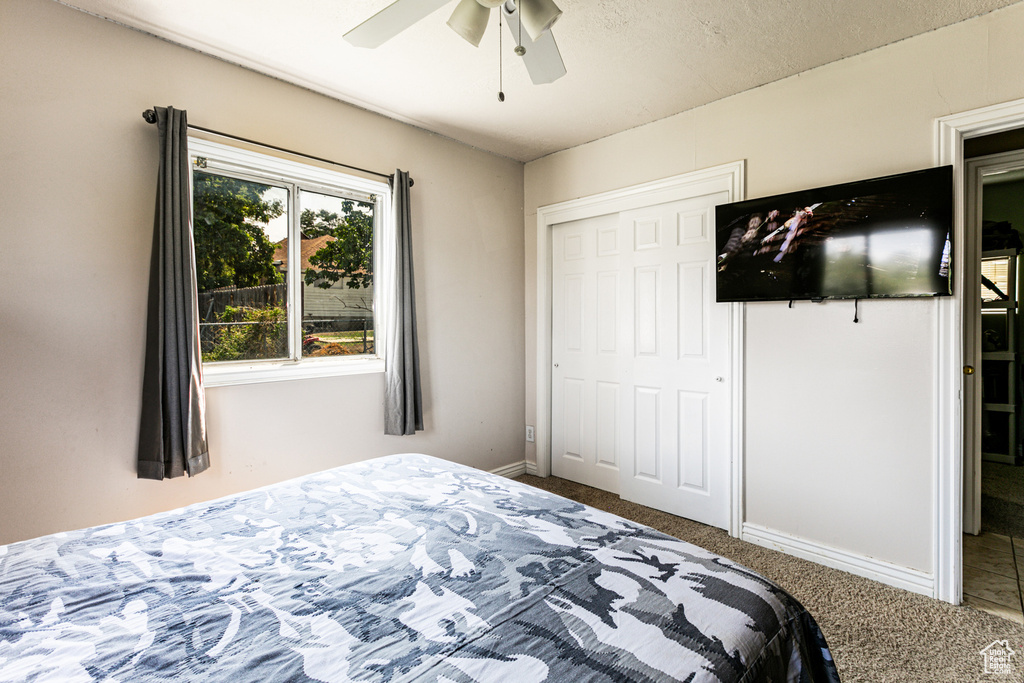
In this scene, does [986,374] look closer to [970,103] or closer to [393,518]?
[970,103]

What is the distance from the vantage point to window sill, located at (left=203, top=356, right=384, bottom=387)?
7.86 feet

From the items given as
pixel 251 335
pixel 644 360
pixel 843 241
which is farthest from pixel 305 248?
pixel 843 241

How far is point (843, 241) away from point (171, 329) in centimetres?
320

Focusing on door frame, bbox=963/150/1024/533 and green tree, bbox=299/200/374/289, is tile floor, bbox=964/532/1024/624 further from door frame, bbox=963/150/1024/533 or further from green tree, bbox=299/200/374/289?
green tree, bbox=299/200/374/289

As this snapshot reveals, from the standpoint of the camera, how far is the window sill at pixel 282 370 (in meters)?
2.40

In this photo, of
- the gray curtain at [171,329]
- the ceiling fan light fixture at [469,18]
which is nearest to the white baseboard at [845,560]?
the ceiling fan light fixture at [469,18]

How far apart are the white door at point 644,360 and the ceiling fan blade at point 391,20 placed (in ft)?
6.59

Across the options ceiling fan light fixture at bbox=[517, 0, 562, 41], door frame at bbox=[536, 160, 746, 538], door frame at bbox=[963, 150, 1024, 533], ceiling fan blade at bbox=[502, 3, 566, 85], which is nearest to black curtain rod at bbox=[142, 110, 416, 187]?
door frame at bbox=[536, 160, 746, 538]

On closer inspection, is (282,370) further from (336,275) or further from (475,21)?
(475,21)

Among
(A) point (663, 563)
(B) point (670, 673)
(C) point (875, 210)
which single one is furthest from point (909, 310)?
(B) point (670, 673)

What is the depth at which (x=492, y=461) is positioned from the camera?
3748 millimetres

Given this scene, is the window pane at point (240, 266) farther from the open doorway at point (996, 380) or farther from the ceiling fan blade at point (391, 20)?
the open doorway at point (996, 380)

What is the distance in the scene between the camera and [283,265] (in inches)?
107

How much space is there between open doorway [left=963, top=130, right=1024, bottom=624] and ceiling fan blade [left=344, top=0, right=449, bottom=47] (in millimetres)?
2961
